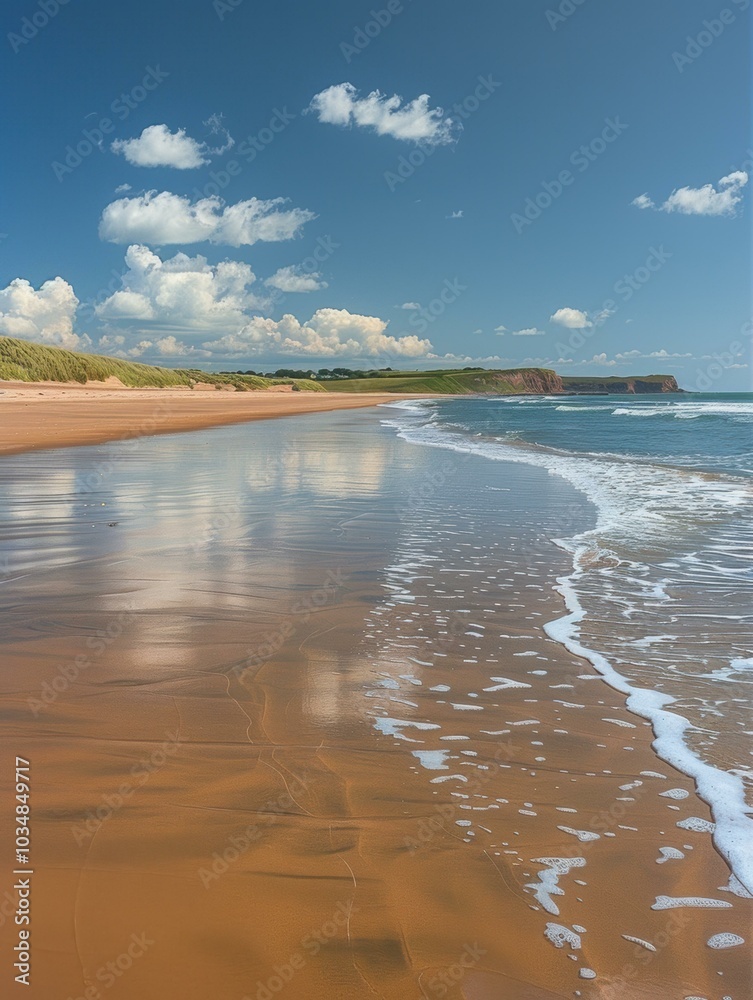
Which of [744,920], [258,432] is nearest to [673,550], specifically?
[744,920]

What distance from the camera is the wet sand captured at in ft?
6.36

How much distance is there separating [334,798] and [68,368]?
A: 64467 millimetres

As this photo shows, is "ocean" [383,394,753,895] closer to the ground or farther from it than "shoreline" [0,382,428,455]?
closer to the ground

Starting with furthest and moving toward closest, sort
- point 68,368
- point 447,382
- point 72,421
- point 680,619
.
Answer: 1. point 447,382
2. point 68,368
3. point 72,421
4. point 680,619

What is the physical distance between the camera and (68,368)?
197 feet

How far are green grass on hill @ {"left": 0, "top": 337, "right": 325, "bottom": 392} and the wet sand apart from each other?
184ft

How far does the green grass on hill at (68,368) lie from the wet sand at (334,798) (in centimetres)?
5621

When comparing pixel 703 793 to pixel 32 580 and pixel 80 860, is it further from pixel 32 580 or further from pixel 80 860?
pixel 32 580

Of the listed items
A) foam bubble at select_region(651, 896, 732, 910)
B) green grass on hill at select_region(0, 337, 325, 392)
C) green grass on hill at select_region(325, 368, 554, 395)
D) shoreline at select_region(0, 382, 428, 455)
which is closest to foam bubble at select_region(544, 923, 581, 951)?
foam bubble at select_region(651, 896, 732, 910)

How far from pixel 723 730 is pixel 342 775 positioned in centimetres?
190

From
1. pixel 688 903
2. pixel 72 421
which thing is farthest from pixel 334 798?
pixel 72 421

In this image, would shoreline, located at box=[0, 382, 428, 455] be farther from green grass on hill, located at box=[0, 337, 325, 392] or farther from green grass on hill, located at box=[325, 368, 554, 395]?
green grass on hill, located at box=[325, 368, 554, 395]

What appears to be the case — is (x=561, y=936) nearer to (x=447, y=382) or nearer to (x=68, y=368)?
(x=68, y=368)

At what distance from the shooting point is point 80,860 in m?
2.26
